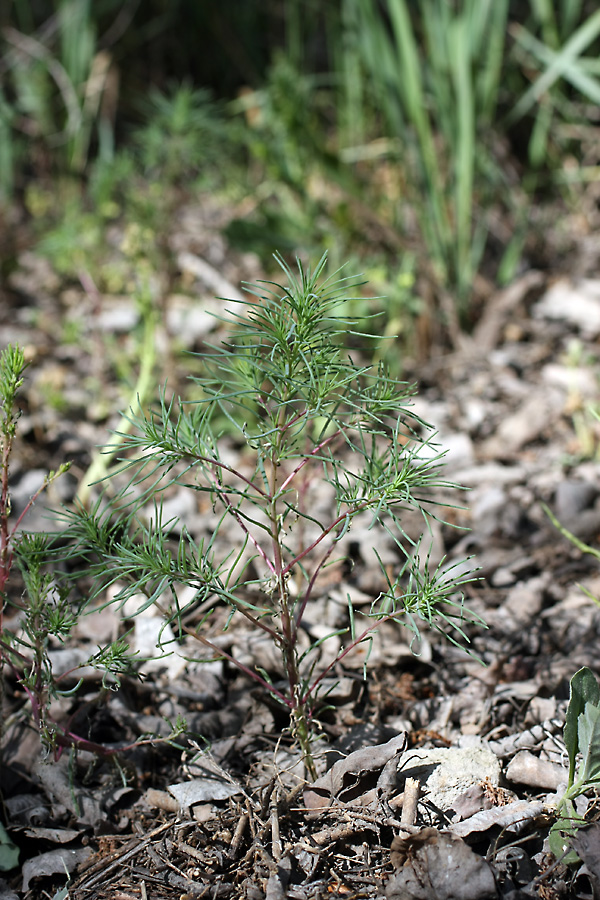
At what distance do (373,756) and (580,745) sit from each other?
12.0 inches

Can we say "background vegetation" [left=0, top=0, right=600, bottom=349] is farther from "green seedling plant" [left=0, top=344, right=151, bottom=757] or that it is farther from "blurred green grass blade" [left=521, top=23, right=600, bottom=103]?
"green seedling plant" [left=0, top=344, right=151, bottom=757]

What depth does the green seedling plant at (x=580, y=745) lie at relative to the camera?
40.8 inches

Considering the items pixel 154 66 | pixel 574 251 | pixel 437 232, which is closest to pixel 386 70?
pixel 437 232

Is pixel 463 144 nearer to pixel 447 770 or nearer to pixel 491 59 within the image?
pixel 491 59

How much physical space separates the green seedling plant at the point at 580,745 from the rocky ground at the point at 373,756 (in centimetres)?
3

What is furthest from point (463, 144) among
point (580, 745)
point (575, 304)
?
point (580, 745)

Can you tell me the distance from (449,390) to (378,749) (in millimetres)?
1481

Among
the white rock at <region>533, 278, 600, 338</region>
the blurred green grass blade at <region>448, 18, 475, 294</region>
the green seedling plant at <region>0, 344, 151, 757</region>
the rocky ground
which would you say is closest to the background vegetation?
the blurred green grass blade at <region>448, 18, 475, 294</region>

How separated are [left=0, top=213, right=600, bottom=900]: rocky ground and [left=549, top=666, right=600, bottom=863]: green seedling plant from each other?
30 millimetres

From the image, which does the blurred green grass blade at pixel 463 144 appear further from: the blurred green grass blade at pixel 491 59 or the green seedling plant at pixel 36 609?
the green seedling plant at pixel 36 609

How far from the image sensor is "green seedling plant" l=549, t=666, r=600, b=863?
40.8 inches

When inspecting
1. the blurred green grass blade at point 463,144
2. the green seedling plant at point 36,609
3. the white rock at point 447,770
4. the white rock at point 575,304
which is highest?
the blurred green grass blade at point 463,144

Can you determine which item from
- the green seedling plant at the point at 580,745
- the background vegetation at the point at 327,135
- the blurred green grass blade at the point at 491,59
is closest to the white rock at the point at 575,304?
the background vegetation at the point at 327,135

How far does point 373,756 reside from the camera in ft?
3.76
